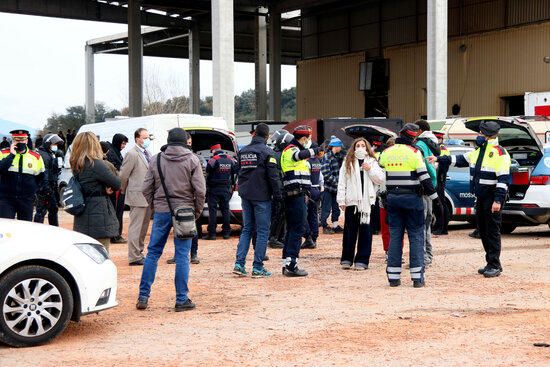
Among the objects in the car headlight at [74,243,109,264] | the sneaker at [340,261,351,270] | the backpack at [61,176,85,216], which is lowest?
the sneaker at [340,261,351,270]

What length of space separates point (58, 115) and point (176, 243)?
71356 millimetres

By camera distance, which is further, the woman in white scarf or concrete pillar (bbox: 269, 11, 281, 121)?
concrete pillar (bbox: 269, 11, 281, 121)

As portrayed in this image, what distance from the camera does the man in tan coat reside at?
42.5ft

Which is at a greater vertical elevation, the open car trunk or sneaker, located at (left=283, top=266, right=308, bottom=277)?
the open car trunk

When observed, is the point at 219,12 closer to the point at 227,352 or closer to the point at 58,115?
the point at 227,352

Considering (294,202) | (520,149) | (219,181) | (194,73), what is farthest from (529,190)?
(194,73)

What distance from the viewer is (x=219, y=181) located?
16.0m

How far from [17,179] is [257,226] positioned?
340 cm

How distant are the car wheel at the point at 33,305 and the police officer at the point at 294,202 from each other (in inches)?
165

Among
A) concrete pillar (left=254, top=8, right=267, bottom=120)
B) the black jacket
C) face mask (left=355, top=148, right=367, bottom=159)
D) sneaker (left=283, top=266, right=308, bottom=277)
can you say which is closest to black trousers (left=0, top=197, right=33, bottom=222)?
the black jacket

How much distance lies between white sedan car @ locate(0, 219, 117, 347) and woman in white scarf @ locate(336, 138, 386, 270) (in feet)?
15.5

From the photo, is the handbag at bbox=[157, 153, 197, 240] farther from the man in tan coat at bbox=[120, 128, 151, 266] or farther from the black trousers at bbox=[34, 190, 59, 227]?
the black trousers at bbox=[34, 190, 59, 227]

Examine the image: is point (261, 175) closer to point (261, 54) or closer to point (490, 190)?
point (490, 190)

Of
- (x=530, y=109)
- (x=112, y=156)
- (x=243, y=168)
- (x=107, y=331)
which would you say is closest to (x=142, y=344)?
(x=107, y=331)
